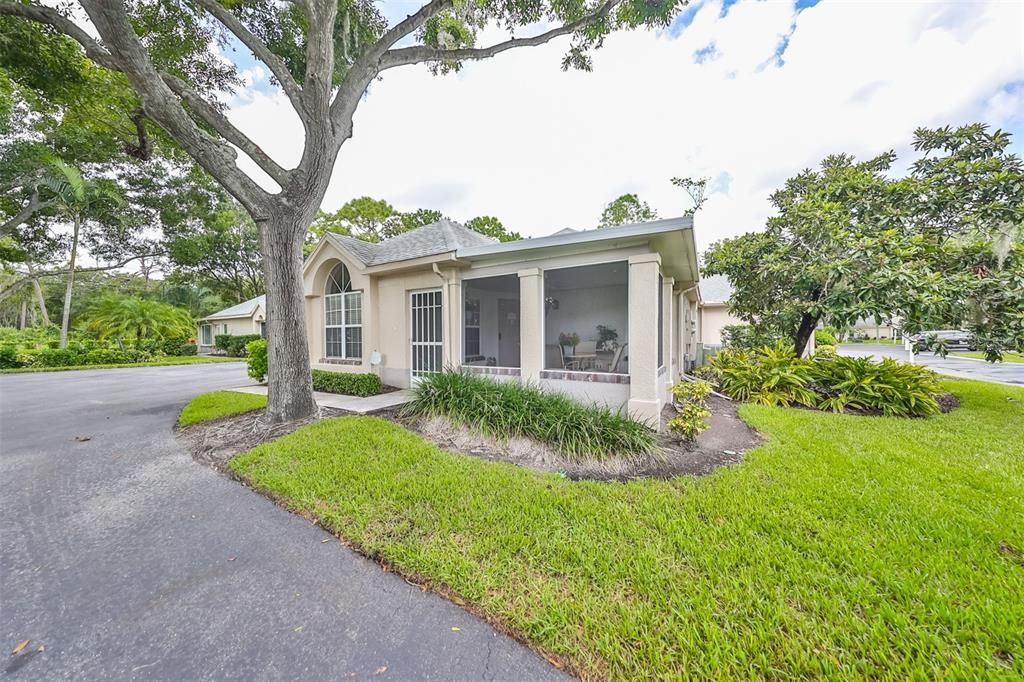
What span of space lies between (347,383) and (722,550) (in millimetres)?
8453

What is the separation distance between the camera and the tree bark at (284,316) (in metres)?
6.39

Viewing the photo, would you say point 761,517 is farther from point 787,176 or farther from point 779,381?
point 787,176

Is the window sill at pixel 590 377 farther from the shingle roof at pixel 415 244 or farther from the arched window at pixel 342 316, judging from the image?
the arched window at pixel 342 316

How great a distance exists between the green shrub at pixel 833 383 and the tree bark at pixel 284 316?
9899mm

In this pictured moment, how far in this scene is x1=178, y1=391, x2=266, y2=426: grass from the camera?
7.16m

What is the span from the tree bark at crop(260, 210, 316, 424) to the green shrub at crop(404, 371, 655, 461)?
207 cm

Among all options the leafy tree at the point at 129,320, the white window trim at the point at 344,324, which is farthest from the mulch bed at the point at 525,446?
the leafy tree at the point at 129,320

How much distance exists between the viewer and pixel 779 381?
849cm

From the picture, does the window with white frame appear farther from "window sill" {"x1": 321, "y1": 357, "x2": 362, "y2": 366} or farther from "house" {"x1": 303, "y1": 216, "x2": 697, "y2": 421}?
"window sill" {"x1": 321, "y1": 357, "x2": 362, "y2": 366}

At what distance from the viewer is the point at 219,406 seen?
7.88m

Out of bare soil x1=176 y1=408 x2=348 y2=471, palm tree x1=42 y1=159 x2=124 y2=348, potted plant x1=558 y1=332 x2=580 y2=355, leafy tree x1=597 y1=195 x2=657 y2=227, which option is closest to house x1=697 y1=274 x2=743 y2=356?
potted plant x1=558 y1=332 x2=580 y2=355

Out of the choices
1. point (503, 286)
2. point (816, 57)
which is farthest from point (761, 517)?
point (816, 57)

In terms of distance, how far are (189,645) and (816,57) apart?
13.9 m

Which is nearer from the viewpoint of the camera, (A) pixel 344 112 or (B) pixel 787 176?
(A) pixel 344 112
